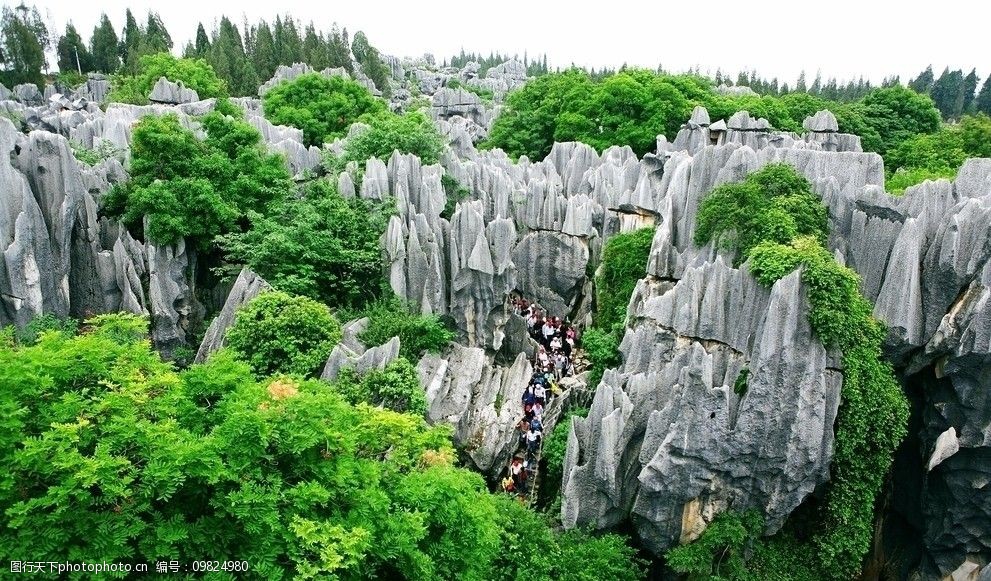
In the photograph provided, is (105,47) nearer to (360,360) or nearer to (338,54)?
(338,54)

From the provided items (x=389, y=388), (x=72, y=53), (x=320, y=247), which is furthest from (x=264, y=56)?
(x=389, y=388)

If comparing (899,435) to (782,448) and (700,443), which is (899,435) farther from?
(700,443)

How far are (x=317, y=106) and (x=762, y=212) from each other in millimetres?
25908

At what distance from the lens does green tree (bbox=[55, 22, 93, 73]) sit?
2499 inches

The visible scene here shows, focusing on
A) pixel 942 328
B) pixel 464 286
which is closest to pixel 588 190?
pixel 464 286

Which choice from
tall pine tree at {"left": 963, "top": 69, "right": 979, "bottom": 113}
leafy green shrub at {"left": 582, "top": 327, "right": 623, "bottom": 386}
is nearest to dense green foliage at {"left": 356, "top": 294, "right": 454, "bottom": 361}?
leafy green shrub at {"left": 582, "top": 327, "right": 623, "bottom": 386}

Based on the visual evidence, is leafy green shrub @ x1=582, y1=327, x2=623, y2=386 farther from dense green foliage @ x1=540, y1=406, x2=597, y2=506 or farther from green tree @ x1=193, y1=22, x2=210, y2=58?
green tree @ x1=193, y1=22, x2=210, y2=58

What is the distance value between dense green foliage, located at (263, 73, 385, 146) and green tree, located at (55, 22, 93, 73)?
146ft

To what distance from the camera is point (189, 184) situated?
17359 mm

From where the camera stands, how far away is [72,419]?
292 inches

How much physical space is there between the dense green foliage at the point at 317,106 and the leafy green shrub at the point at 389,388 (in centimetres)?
2111

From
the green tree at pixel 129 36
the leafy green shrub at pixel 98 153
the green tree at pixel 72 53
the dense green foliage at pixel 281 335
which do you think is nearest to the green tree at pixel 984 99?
the dense green foliage at pixel 281 335

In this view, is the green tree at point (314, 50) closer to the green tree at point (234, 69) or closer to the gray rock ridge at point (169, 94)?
the green tree at point (234, 69)

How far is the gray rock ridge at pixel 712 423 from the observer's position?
12.2 metres
